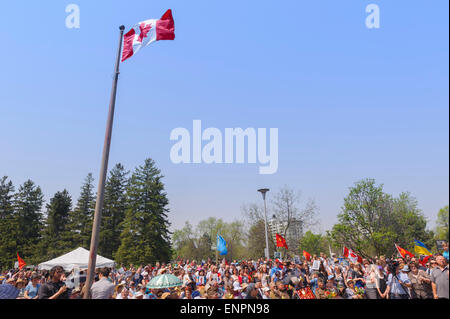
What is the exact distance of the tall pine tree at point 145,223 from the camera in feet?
150

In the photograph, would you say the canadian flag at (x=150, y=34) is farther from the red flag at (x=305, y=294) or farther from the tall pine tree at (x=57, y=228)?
the tall pine tree at (x=57, y=228)

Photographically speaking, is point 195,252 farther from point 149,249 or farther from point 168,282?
point 168,282

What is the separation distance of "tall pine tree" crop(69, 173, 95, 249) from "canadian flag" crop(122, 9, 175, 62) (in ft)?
162

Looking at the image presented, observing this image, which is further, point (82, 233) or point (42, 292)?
point (82, 233)

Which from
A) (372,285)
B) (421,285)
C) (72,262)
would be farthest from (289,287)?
(72,262)

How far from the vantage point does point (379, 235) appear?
38562 millimetres

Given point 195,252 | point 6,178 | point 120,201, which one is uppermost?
point 6,178

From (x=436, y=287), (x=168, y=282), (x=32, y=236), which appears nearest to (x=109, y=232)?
(x=32, y=236)

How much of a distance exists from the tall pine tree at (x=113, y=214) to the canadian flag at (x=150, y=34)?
45.3 m

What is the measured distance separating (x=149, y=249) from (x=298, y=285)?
3776 centimetres

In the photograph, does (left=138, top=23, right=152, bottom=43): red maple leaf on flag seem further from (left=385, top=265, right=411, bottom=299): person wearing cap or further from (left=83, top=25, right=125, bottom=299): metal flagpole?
(left=385, top=265, right=411, bottom=299): person wearing cap

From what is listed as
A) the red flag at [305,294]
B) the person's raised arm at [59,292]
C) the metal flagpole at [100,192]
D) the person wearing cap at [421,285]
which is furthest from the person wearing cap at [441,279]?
the person's raised arm at [59,292]

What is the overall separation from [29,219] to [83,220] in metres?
11.6
